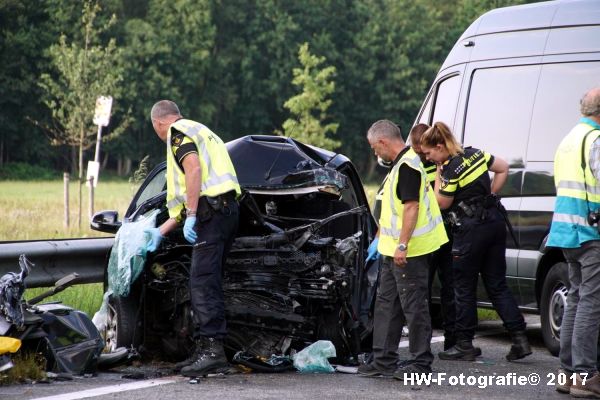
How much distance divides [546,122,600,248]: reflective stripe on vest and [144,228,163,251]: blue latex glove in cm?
257

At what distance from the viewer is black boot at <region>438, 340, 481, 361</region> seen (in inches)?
325

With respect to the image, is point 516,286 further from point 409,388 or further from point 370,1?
point 370,1

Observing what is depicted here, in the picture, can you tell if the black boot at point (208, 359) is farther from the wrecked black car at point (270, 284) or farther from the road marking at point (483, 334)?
the road marking at point (483, 334)

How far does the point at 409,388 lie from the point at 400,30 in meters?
76.4

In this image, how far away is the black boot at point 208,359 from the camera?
22.9ft

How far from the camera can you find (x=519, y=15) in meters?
9.43

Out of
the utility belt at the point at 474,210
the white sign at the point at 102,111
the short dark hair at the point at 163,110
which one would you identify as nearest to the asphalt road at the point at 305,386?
the utility belt at the point at 474,210

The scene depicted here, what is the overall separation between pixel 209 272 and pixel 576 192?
233 centimetres

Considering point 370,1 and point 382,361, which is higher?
point 370,1

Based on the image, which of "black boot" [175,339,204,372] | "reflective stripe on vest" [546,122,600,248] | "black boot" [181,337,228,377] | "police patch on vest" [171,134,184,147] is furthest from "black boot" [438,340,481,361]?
"police patch on vest" [171,134,184,147]

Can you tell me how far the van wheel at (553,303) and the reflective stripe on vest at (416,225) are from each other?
1473mm

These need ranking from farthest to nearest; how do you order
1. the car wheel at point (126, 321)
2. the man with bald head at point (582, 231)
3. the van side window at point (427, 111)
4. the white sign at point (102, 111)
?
the white sign at point (102, 111) → the van side window at point (427, 111) → the car wheel at point (126, 321) → the man with bald head at point (582, 231)

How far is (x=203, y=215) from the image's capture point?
722 centimetres

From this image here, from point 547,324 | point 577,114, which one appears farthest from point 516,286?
point 577,114
